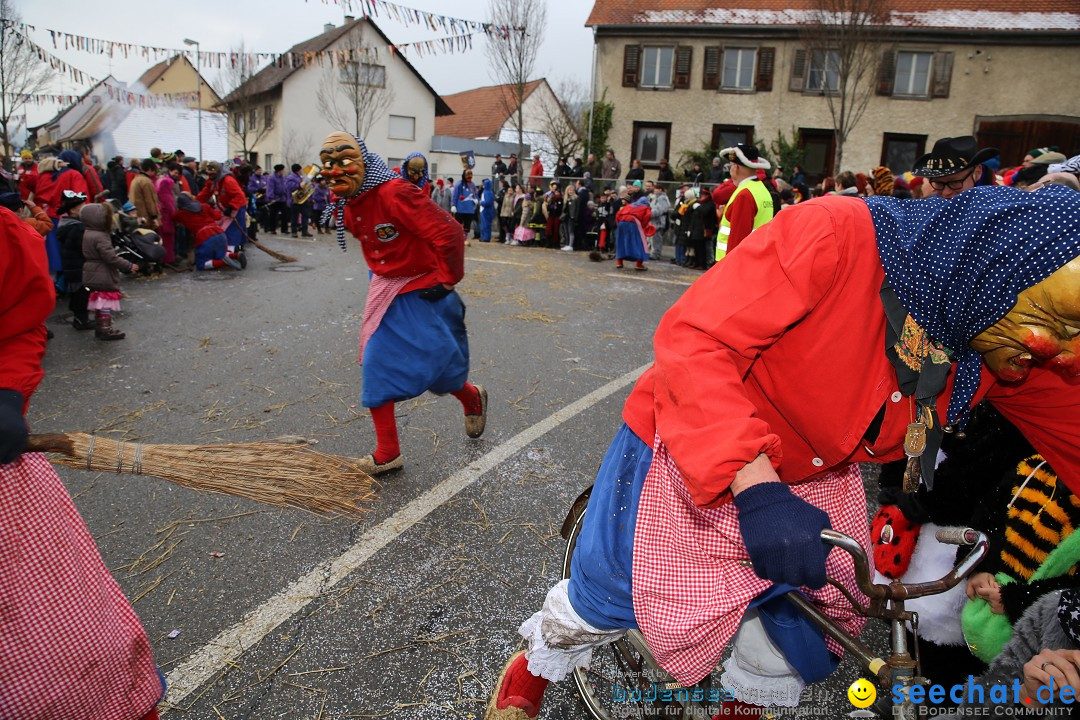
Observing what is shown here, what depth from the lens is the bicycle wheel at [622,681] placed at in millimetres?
2215

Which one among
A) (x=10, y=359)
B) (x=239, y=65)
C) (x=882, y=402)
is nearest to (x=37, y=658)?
(x=10, y=359)

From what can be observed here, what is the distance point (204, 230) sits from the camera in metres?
11.8

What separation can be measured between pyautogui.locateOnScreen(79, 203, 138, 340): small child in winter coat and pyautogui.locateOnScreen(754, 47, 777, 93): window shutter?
25.2 meters

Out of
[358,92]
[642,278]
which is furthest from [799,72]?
[358,92]

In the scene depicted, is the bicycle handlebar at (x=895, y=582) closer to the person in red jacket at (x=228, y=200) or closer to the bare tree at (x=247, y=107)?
the person in red jacket at (x=228, y=200)

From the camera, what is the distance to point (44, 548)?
1.72 metres

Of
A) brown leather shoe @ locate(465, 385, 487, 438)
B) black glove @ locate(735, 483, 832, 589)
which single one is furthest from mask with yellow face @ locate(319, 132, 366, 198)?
black glove @ locate(735, 483, 832, 589)

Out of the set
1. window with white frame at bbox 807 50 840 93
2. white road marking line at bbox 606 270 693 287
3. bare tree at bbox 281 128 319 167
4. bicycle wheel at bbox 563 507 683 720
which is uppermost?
window with white frame at bbox 807 50 840 93

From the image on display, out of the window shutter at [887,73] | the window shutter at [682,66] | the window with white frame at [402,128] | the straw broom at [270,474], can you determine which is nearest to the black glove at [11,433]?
the straw broom at [270,474]

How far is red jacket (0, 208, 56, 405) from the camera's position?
1.85 meters

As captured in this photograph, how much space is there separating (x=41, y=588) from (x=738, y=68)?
2982cm

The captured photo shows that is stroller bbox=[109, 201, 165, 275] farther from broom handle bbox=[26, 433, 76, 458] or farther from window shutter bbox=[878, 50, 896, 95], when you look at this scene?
window shutter bbox=[878, 50, 896, 95]

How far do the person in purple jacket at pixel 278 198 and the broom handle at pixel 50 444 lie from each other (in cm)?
1736

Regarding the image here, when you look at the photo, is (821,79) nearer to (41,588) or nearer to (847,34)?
(847,34)
